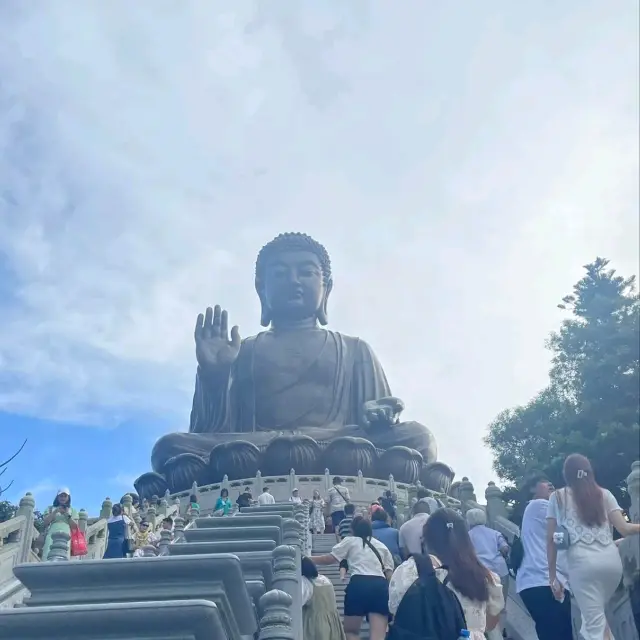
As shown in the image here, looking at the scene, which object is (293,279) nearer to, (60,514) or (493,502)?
(493,502)

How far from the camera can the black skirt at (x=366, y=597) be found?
4203mm

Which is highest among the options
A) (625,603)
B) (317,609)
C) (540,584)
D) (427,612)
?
(625,603)

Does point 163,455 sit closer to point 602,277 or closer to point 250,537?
point 602,277

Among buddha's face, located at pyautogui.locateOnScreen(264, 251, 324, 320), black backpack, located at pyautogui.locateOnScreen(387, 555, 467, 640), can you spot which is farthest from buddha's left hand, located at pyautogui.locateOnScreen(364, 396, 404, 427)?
black backpack, located at pyautogui.locateOnScreen(387, 555, 467, 640)

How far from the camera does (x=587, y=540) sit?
11.9 feet

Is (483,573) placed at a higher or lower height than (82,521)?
lower

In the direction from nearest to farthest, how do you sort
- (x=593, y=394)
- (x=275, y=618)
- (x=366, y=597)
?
(x=275, y=618) → (x=366, y=597) → (x=593, y=394)

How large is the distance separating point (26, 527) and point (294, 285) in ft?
41.8

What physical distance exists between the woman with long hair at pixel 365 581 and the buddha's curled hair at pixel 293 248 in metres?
15.8

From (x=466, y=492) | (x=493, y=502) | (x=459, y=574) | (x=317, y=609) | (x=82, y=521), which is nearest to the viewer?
(x=459, y=574)

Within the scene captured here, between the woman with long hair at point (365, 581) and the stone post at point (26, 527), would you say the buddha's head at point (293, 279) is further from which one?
the woman with long hair at point (365, 581)

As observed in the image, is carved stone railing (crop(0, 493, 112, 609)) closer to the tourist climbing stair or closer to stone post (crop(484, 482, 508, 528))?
the tourist climbing stair

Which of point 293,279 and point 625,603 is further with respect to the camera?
point 293,279

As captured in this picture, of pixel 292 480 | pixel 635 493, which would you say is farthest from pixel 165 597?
pixel 292 480
